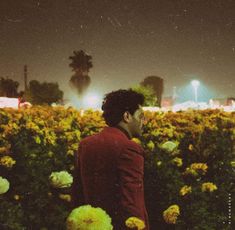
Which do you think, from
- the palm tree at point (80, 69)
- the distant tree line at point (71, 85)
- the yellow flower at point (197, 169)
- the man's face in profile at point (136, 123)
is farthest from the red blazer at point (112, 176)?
the palm tree at point (80, 69)

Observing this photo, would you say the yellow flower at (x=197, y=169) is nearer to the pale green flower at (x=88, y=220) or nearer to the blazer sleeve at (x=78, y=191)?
the blazer sleeve at (x=78, y=191)

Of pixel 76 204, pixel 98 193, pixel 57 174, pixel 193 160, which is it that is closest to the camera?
pixel 98 193

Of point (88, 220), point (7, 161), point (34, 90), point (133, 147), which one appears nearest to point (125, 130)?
point (133, 147)

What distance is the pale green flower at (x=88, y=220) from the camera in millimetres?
1088

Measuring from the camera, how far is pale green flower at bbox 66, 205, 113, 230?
3.57ft

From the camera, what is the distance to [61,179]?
15.7 ft

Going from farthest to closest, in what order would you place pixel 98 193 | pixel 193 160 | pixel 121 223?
pixel 193 160 < pixel 98 193 < pixel 121 223

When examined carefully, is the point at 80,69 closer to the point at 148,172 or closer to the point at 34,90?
the point at 34,90

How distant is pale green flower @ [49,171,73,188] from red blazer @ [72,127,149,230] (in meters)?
2.24

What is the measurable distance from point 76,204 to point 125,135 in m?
0.52

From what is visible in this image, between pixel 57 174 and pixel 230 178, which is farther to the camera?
pixel 230 178

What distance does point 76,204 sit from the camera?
252cm

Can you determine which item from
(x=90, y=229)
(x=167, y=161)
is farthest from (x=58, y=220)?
(x=90, y=229)

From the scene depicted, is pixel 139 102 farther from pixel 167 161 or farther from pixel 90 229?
pixel 167 161
